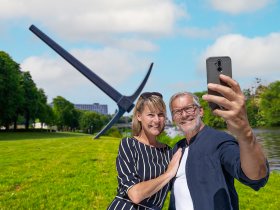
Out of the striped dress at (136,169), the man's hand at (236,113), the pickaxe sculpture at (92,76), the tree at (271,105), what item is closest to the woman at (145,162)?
the striped dress at (136,169)

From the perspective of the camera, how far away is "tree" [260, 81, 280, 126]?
107 metres

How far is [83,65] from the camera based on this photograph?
3164 cm

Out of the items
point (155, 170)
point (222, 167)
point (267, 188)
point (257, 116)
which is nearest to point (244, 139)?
point (222, 167)

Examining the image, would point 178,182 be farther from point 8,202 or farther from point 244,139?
point 8,202

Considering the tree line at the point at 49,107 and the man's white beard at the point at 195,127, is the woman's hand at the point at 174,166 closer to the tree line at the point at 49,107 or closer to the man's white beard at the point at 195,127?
the man's white beard at the point at 195,127

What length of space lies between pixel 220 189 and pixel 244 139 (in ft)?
3.62

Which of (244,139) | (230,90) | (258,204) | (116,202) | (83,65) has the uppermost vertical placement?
(83,65)

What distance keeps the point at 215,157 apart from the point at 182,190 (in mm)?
489

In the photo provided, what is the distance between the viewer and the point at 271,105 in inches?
4360

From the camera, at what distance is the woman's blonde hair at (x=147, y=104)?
12.0ft

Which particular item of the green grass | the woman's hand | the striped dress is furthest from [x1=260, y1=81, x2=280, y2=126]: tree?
the woman's hand

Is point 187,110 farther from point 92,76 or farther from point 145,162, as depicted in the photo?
point 92,76

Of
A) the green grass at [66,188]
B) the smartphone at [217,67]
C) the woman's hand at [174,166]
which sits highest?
the smartphone at [217,67]

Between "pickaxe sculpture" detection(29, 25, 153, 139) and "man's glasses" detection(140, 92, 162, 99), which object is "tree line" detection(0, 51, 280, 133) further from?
"man's glasses" detection(140, 92, 162, 99)
